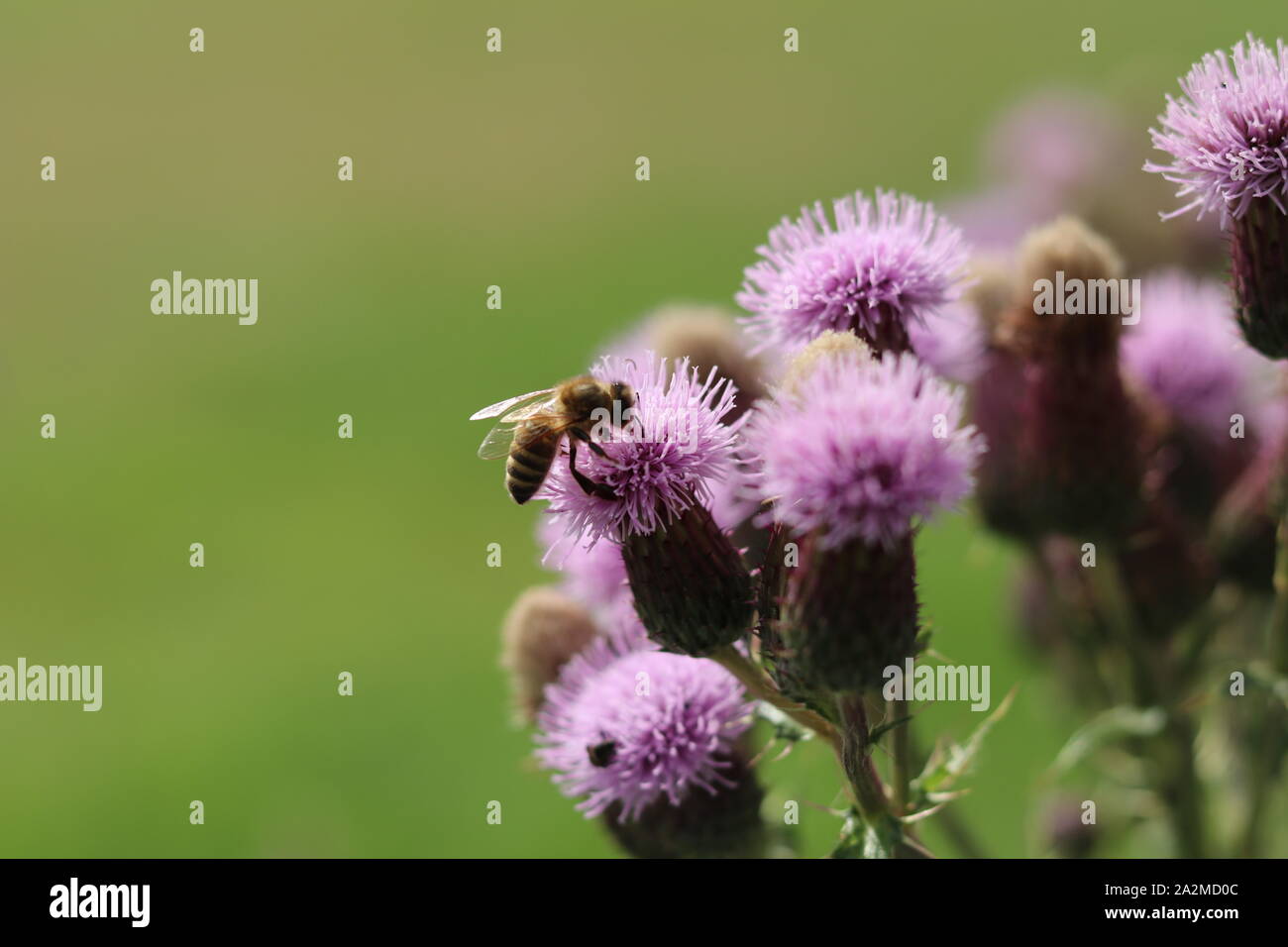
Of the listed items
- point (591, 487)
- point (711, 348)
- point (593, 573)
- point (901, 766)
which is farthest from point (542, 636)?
point (901, 766)

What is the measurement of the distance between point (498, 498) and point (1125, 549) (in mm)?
8666

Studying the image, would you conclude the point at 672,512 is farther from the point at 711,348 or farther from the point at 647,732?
the point at 711,348

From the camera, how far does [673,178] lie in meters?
17.8

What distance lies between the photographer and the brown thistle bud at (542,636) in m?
3.34

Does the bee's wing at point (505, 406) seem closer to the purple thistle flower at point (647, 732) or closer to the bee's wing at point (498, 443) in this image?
the bee's wing at point (498, 443)

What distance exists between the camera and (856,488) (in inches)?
91.1

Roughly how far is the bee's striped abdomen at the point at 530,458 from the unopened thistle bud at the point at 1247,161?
132 centimetres

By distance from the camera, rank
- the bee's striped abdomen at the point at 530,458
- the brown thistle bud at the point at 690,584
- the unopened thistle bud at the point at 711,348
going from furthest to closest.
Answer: the unopened thistle bud at the point at 711,348
the bee's striped abdomen at the point at 530,458
the brown thistle bud at the point at 690,584

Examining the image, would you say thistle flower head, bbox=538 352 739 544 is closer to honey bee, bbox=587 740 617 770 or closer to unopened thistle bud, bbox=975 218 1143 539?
honey bee, bbox=587 740 617 770

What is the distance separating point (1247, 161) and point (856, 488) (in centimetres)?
114

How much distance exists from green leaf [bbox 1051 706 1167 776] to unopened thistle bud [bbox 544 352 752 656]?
2.58 feet

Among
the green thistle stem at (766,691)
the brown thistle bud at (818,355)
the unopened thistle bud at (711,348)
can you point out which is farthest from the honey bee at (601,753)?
the unopened thistle bud at (711,348)

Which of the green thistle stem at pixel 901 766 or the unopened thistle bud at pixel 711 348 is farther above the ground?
the unopened thistle bud at pixel 711 348
